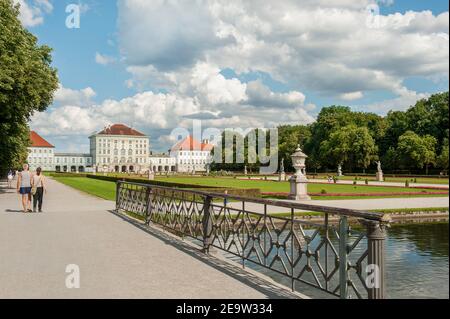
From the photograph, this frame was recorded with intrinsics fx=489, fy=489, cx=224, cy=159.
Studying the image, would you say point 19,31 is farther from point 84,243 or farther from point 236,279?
point 236,279

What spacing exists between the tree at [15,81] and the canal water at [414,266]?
715 inches

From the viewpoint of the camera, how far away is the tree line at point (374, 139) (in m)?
64.9

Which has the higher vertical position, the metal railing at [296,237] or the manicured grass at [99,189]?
the metal railing at [296,237]

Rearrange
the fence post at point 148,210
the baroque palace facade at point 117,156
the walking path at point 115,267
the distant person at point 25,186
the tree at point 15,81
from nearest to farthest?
the walking path at point 115,267 → the fence post at point 148,210 → the distant person at point 25,186 → the tree at point 15,81 → the baroque palace facade at point 117,156

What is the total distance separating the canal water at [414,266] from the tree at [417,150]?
5245cm

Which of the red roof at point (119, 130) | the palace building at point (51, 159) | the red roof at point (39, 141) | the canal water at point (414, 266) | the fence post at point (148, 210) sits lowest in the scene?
the canal water at point (414, 266)

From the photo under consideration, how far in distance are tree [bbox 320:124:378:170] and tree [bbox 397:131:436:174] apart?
361 inches

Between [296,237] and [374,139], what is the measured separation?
78131 mm

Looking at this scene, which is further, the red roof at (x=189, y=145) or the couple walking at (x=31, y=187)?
the red roof at (x=189, y=145)

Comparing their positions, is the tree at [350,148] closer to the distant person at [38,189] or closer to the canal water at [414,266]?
the canal water at [414,266]

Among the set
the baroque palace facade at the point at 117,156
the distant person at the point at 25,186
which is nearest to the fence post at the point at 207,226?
the distant person at the point at 25,186

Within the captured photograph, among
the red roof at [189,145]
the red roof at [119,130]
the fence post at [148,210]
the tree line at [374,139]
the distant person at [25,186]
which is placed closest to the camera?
the fence post at [148,210]
